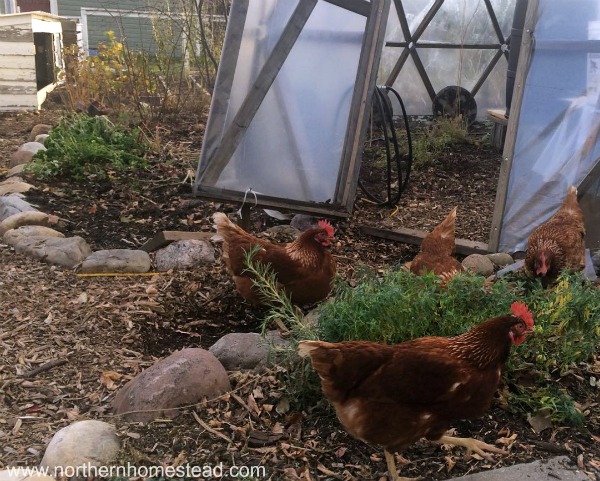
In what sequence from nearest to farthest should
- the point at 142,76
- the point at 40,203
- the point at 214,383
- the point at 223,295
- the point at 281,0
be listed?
the point at 214,383, the point at 223,295, the point at 281,0, the point at 40,203, the point at 142,76

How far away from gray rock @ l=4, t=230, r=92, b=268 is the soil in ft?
0.29

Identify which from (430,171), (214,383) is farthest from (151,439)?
(430,171)

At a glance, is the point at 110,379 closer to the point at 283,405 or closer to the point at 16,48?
the point at 283,405

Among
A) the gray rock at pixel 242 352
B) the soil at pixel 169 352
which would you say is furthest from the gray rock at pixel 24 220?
the gray rock at pixel 242 352

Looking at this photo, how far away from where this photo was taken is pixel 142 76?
909cm

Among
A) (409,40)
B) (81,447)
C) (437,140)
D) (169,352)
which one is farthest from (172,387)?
(409,40)

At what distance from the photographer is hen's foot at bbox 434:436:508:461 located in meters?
2.71

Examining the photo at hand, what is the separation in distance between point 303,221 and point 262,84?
4.41 ft

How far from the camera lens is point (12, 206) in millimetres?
5469

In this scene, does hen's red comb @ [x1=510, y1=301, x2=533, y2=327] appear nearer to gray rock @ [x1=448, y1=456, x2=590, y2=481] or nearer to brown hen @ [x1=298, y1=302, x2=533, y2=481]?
brown hen @ [x1=298, y1=302, x2=533, y2=481]

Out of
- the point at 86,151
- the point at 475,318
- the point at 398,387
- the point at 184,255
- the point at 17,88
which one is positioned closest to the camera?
the point at 398,387

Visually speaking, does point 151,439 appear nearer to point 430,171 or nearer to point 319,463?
point 319,463

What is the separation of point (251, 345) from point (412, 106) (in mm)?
8816

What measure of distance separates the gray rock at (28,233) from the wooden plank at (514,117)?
11.8 ft
